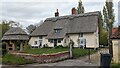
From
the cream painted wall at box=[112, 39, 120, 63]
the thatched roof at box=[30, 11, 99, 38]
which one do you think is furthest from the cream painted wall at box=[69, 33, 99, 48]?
the cream painted wall at box=[112, 39, 120, 63]

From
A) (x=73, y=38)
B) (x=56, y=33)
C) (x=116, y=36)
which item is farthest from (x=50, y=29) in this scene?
(x=116, y=36)

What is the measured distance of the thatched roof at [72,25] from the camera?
40.1m

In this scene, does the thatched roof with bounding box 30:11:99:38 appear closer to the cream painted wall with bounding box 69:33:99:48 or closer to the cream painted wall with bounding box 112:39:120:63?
the cream painted wall with bounding box 69:33:99:48

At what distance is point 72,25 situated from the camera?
42688 mm

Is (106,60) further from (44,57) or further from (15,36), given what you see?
(15,36)

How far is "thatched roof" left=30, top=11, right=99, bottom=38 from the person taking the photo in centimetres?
4006

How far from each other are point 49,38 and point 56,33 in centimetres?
173

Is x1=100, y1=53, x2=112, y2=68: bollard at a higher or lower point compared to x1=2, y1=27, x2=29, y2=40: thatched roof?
lower

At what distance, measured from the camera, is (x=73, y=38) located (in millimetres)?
41781

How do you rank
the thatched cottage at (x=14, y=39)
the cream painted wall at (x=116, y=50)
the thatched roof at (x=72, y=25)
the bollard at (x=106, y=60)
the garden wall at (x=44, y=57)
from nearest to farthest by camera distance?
the bollard at (x=106, y=60) → the cream painted wall at (x=116, y=50) → the garden wall at (x=44, y=57) → the thatched cottage at (x=14, y=39) → the thatched roof at (x=72, y=25)

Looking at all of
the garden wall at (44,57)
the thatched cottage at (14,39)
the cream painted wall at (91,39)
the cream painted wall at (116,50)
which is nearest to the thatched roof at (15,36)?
the thatched cottage at (14,39)

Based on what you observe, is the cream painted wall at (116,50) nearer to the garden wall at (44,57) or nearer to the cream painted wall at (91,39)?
the garden wall at (44,57)

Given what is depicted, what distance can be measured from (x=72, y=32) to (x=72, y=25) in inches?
80.5

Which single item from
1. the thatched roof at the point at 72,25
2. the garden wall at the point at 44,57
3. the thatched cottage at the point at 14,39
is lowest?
the garden wall at the point at 44,57
